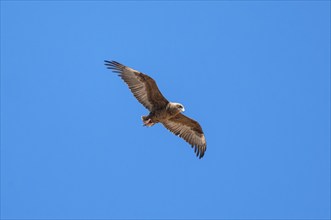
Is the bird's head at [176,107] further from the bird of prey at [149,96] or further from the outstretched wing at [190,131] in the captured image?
the outstretched wing at [190,131]

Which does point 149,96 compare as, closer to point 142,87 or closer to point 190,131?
point 142,87

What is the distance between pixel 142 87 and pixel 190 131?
2988mm

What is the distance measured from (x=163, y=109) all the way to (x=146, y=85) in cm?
110

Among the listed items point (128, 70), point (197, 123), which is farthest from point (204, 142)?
point (128, 70)

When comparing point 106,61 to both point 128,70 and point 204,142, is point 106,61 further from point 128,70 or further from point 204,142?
point 204,142

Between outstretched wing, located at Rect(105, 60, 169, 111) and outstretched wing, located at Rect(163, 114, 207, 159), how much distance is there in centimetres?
144

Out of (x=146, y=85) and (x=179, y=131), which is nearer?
(x=146, y=85)

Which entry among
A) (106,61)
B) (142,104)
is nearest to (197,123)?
(142,104)

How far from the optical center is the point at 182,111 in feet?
87.8

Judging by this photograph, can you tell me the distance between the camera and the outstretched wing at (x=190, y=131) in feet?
92.4

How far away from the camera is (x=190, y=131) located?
1119 inches

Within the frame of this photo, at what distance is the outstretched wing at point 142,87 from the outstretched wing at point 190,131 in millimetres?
1440

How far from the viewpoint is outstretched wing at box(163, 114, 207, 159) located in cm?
2816

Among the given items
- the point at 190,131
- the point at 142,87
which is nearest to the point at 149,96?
the point at 142,87
